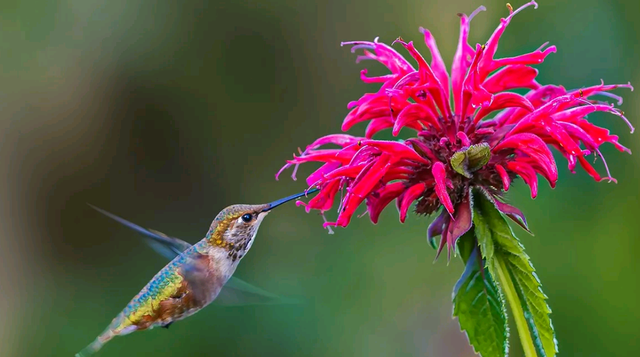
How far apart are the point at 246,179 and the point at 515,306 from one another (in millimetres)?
2704

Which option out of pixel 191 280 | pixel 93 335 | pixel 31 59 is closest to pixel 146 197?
pixel 93 335

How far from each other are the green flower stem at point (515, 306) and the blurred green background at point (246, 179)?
181 cm

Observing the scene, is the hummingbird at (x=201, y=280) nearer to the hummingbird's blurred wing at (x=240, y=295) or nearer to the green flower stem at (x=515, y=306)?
the hummingbird's blurred wing at (x=240, y=295)

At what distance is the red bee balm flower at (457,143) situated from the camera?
1.26 m

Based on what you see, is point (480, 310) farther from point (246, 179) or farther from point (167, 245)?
point (246, 179)

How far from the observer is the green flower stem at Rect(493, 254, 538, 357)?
3.85 ft

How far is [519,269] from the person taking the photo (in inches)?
47.6

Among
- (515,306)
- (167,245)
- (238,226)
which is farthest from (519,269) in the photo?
(167,245)

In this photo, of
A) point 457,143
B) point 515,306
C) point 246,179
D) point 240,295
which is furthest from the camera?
point 246,179

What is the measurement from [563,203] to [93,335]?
2.47 m

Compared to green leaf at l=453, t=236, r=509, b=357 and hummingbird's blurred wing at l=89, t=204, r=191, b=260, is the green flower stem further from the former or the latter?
hummingbird's blurred wing at l=89, t=204, r=191, b=260

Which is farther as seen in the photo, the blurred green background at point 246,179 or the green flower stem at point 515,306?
the blurred green background at point 246,179

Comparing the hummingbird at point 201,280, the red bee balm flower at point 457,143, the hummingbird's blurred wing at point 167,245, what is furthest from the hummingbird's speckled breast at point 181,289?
the red bee balm flower at point 457,143

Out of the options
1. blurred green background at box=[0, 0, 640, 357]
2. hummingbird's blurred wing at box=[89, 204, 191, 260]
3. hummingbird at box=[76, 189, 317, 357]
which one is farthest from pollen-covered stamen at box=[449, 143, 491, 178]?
blurred green background at box=[0, 0, 640, 357]
